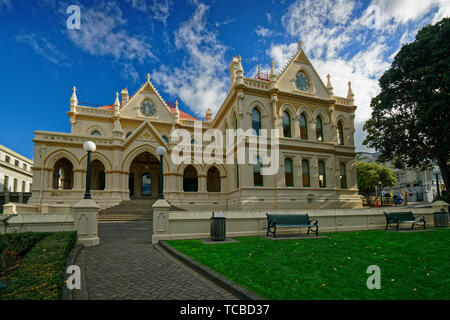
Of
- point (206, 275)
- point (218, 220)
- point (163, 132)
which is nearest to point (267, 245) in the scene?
point (218, 220)

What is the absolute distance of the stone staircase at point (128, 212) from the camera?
805 inches

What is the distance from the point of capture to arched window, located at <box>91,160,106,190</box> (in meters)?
→ 28.6

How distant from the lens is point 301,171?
23.7 metres

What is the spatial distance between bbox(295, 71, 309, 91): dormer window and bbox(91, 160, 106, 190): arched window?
76.8 feet

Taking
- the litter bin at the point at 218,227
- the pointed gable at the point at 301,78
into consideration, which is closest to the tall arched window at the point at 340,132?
the pointed gable at the point at 301,78

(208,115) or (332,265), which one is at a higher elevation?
(208,115)

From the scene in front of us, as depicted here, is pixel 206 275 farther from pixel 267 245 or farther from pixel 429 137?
pixel 429 137

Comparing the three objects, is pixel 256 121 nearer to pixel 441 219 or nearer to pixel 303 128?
pixel 303 128

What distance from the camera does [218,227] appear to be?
10062 mm

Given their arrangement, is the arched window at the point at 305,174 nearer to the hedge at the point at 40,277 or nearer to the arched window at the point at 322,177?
the arched window at the point at 322,177

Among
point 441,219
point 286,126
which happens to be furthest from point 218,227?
point 286,126

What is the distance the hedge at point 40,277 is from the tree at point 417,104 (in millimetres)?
23223

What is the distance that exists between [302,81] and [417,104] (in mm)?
10028

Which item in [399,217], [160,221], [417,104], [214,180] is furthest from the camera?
[214,180]
